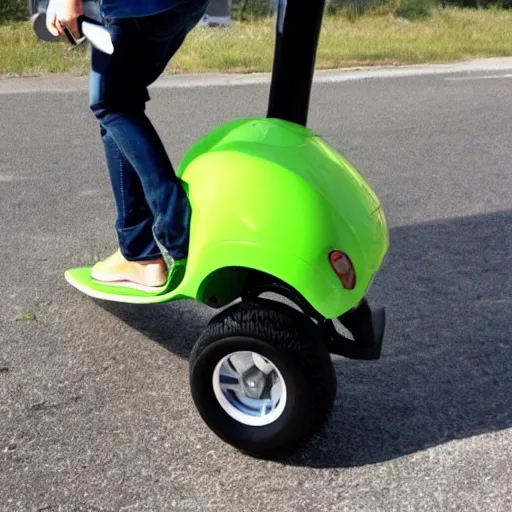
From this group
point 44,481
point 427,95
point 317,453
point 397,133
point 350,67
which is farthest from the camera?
point 350,67

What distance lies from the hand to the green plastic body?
54 centimetres

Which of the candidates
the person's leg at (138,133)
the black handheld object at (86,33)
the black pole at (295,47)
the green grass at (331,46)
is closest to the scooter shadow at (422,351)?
the person's leg at (138,133)

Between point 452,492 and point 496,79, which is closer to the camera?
point 452,492

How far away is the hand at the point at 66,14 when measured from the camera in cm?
263

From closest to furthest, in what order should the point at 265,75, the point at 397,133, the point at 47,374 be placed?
the point at 47,374 < the point at 397,133 < the point at 265,75

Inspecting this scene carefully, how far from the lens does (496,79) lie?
1021cm

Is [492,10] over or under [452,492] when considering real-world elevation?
under

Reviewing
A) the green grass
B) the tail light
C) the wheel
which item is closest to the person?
the wheel

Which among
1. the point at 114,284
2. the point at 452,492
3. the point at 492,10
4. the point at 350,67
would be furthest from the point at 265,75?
the point at 492,10

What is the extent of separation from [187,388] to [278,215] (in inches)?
31.8

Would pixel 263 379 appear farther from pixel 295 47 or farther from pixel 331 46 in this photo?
pixel 331 46

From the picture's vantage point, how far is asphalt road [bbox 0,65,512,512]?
256 centimetres

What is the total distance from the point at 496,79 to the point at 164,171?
8.11m

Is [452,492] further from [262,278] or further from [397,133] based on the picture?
[397,133]
